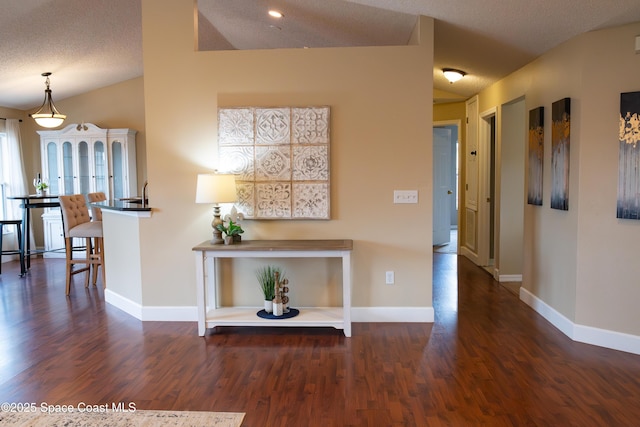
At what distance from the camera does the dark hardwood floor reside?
260 cm

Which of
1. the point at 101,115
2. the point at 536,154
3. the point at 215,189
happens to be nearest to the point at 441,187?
the point at 536,154

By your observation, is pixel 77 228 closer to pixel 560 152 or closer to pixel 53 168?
pixel 53 168

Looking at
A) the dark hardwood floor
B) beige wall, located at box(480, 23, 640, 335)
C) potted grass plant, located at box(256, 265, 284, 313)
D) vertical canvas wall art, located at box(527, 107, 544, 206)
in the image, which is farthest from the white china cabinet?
beige wall, located at box(480, 23, 640, 335)

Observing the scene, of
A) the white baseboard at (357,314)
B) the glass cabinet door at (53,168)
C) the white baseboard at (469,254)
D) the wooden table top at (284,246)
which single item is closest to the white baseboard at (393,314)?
the white baseboard at (357,314)

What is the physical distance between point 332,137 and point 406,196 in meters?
0.82

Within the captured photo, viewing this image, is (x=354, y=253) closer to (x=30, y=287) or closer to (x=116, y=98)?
(x=30, y=287)

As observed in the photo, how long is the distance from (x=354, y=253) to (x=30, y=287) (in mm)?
4089

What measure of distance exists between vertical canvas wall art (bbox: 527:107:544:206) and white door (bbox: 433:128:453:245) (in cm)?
399

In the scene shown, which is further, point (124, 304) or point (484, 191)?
point (484, 191)

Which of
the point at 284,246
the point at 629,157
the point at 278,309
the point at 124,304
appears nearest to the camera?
the point at 629,157

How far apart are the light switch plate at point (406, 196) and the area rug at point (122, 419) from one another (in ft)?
7.37

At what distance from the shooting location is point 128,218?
4422mm

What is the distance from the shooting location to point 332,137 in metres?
4.08

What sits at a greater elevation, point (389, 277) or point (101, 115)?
point (101, 115)
